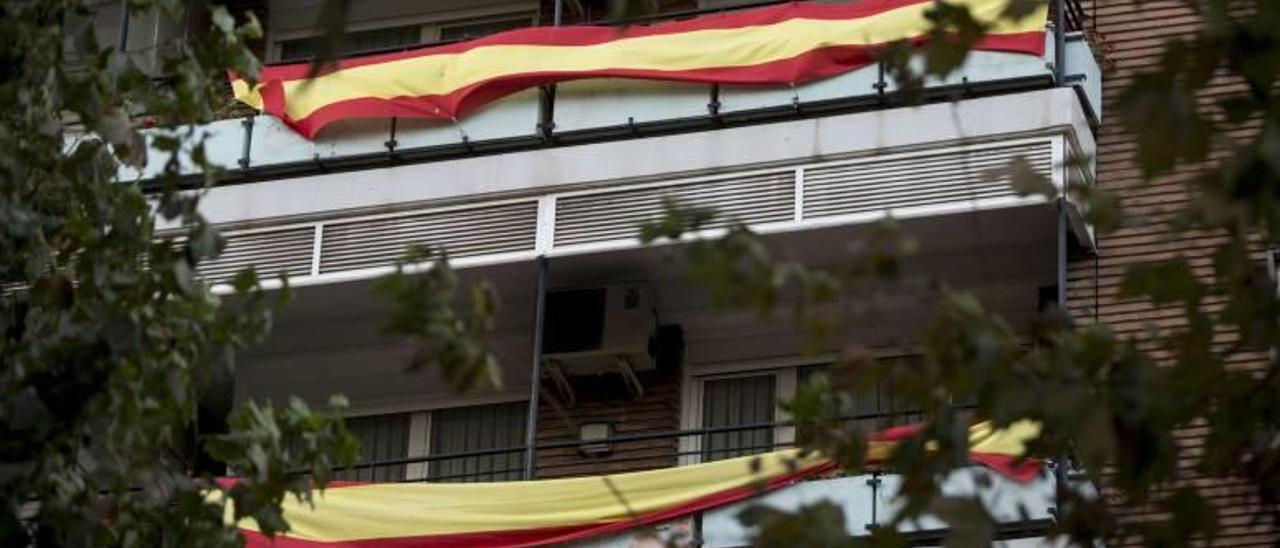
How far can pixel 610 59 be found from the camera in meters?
23.2

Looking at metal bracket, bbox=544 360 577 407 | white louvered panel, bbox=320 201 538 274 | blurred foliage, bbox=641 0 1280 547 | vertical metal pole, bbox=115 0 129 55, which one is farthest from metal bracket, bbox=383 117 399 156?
blurred foliage, bbox=641 0 1280 547

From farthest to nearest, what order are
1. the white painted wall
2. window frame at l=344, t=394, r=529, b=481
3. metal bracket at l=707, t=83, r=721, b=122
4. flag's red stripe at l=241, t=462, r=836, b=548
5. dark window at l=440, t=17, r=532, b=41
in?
1. dark window at l=440, t=17, r=532, b=41
2. window frame at l=344, t=394, r=529, b=481
3. metal bracket at l=707, t=83, r=721, b=122
4. the white painted wall
5. flag's red stripe at l=241, t=462, r=836, b=548

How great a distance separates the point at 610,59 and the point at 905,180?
240cm

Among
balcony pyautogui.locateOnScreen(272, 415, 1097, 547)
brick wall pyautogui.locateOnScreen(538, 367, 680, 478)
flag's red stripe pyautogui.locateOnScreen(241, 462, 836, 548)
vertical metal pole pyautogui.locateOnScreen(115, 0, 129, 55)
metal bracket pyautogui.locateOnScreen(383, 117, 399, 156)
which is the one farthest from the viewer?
vertical metal pole pyautogui.locateOnScreen(115, 0, 129, 55)

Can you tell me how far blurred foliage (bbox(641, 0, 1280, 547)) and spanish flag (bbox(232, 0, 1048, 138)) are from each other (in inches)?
401

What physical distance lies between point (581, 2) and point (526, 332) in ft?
8.64

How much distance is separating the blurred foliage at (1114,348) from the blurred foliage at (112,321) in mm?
4020

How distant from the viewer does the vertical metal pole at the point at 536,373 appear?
72.5ft

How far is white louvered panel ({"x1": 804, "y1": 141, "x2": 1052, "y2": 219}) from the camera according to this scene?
72.0 ft

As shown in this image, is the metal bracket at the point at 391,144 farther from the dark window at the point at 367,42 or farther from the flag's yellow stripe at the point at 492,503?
the flag's yellow stripe at the point at 492,503

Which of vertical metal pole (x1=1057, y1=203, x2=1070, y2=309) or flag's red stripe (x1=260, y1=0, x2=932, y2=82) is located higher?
flag's red stripe (x1=260, y1=0, x2=932, y2=82)

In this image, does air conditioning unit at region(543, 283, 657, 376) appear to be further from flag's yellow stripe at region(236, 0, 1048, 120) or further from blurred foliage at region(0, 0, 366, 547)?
blurred foliage at region(0, 0, 366, 547)

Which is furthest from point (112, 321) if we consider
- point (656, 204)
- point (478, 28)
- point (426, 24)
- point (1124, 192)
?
point (426, 24)

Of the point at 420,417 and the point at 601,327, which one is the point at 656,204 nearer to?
the point at 601,327
